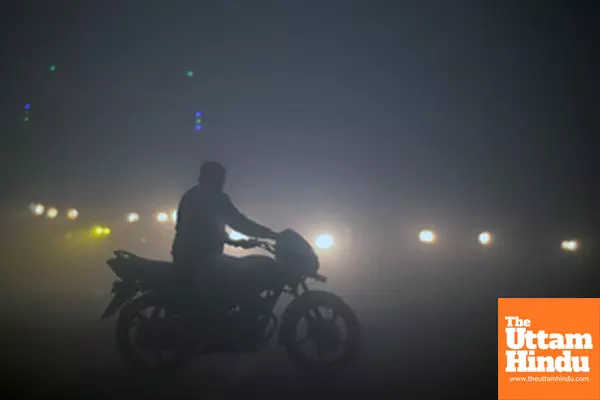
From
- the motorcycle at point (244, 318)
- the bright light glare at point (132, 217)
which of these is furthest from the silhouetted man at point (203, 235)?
the bright light glare at point (132, 217)

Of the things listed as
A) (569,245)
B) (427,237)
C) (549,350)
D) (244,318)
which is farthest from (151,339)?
(569,245)

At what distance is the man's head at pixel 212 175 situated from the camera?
408cm

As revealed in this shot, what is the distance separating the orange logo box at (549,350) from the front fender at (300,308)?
176 centimetres

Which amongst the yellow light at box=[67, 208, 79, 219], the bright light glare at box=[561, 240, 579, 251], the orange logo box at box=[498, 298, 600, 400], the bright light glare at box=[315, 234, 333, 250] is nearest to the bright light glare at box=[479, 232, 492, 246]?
the bright light glare at box=[561, 240, 579, 251]

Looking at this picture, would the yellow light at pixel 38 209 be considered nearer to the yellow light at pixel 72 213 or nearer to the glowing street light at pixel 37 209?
the glowing street light at pixel 37 209

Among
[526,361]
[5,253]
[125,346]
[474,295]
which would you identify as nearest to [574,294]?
[474,295]

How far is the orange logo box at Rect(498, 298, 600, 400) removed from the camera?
3.52m

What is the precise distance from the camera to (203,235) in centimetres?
382

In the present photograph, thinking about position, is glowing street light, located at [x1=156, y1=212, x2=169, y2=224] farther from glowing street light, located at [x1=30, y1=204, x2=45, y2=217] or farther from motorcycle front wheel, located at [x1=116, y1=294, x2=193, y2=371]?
motorcycle front wheel, located at [x1=116, y1=294, x2=193, y2=371]

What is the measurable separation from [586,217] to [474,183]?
750cm

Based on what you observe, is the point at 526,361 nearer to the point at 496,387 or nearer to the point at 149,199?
the point at 496,387

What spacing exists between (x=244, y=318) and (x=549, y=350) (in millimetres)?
3320

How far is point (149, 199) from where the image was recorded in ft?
77.8

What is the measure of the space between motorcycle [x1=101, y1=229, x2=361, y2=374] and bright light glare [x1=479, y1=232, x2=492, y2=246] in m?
22.5
